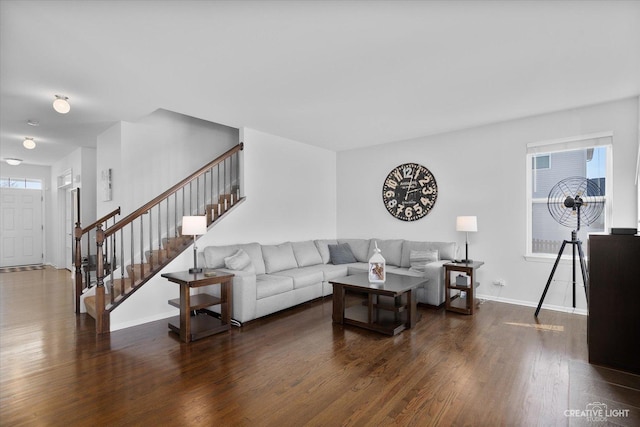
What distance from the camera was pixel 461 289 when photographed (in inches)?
165

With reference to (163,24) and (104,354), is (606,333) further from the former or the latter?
(104,354)

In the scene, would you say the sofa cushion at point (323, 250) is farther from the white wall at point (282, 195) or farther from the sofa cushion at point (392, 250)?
the sofa cushion at point (392, 250)

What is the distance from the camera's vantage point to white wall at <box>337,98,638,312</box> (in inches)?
154

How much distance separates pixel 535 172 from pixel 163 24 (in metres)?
4.80

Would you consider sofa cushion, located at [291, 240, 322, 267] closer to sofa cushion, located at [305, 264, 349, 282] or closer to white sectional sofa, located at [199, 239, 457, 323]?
white sectional sofa, located at [199, 239, 457, 323]

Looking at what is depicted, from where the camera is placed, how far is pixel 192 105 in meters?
4.02

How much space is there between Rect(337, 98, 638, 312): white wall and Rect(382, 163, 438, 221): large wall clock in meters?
0.11

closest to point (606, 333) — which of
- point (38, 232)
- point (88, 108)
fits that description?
point (88, 108)

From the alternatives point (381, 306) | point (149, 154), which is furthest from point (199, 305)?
point (149, 154)

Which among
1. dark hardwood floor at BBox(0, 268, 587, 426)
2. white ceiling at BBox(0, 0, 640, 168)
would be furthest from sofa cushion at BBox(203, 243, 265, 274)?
white ceiling at BBox(0, 0, 640, 168)

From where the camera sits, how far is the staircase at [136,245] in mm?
3590

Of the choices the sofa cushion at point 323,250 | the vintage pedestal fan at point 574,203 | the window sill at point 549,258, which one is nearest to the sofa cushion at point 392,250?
the sofa cushion at point 323,250

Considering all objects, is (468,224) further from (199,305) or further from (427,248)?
(199,305)

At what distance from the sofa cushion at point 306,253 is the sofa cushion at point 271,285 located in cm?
92
